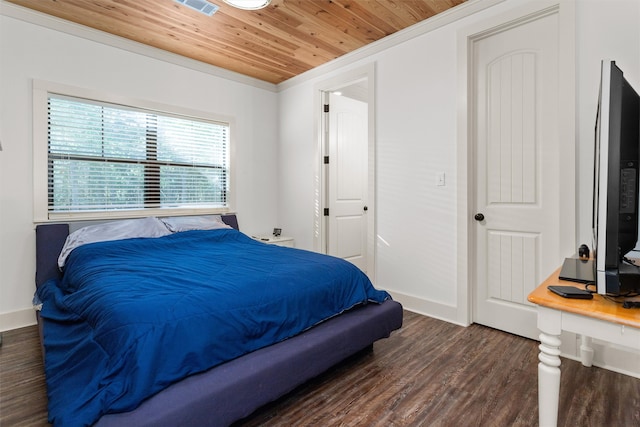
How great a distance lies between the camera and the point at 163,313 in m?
1.43

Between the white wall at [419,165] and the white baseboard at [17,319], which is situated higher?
the white wall at [419,165]

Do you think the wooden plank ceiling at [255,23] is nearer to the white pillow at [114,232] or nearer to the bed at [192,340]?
the white pillow at [114,232]

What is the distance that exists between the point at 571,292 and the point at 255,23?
2969mm

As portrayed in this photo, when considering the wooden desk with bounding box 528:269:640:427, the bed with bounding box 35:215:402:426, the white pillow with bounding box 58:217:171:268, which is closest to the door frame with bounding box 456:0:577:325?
the bed with bounding box 35:215:402:426

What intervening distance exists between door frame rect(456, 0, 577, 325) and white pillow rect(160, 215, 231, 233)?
2.39m

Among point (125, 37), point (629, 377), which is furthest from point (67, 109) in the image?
point (629, 377)

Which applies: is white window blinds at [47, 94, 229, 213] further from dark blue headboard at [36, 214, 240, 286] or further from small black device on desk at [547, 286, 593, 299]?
small black device on desk at [547, 286, 593, 299]

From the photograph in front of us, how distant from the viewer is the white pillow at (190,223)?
327 centimetres

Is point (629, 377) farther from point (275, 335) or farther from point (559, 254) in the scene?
point (275, 335)

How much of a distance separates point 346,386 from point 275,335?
21.5 inches

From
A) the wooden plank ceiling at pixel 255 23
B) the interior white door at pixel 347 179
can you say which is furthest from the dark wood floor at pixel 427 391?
the wooden plank ceiling at pixel 255 23

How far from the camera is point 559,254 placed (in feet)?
7.39

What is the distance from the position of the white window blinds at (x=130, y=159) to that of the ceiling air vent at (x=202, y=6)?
1244 mm

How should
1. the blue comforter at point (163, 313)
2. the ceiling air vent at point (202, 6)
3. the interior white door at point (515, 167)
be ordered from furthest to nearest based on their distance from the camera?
the ceiling air vent at point (202, 6)
the interior white door at point (515, 167)
the blue comforter at point (163, 313)
